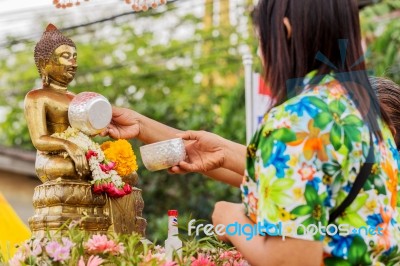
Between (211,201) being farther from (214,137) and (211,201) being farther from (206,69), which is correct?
(214,137)

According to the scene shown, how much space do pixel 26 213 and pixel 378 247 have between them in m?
10.4

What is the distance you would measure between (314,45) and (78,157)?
1124 millimetres

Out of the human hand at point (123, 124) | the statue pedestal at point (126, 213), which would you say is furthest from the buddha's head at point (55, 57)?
the statue pedestal at point (126, 213)

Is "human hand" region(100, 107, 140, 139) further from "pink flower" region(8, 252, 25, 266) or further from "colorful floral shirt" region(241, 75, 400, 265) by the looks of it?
"colorful floral shirt" region(241, 75, 400, 265)

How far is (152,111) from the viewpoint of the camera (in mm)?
11164

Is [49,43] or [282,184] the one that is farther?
[49,43]

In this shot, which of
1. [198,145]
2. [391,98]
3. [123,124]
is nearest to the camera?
[198,145]

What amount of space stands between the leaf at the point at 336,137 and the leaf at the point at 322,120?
0.07ft

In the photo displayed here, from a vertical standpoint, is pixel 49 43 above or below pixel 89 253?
above

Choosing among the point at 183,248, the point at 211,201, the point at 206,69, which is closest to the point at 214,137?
the point at 183,248

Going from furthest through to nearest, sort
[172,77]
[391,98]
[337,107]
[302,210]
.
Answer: [172,77]
[391,98]
[337,107]
[302,210]

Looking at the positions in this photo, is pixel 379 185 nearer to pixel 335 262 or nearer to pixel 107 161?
pixel 335 262

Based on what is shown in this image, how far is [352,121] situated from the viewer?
1.85 metres

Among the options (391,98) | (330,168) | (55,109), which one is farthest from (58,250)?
(391,98)
